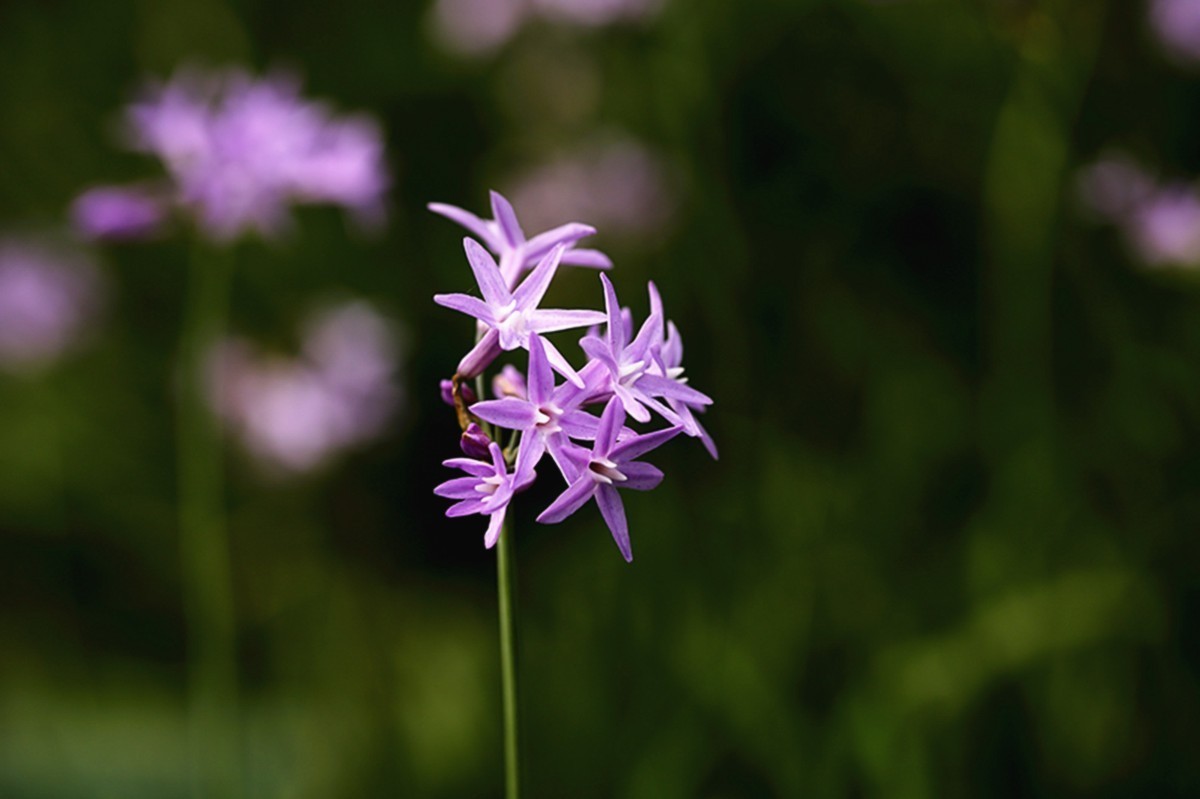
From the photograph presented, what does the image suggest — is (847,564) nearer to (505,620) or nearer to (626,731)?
(626,731)

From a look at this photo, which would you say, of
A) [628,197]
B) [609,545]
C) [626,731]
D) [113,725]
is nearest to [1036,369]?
[609,545]

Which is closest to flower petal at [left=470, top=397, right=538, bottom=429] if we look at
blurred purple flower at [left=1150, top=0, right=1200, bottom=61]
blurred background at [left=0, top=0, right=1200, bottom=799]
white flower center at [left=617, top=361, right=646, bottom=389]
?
white flower center at [left=617, top=361, right=646, bottom=389]

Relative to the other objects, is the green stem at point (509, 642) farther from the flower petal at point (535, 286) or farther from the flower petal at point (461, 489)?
the flower petal at point (535, 286)

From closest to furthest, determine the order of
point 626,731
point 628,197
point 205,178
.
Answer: point 205,178
point 626,731
point 628,197

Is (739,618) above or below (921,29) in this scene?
below

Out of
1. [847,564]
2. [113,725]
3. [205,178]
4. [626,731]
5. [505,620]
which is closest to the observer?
[505,620]

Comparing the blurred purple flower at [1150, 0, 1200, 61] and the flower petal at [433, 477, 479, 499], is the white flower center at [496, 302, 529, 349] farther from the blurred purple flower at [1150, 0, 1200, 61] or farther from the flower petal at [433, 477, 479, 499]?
the blurred purple flower at [1150, 0, 1200, 61]

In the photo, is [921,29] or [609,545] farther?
[921,29]
